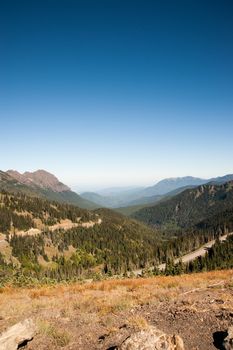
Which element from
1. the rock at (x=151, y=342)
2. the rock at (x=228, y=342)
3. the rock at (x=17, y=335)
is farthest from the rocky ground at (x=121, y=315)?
the rock at (x=151, y=342)

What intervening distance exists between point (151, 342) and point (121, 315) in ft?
22.9

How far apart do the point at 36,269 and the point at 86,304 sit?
610ft

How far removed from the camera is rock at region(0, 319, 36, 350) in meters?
13.0

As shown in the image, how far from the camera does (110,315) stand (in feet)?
59.2

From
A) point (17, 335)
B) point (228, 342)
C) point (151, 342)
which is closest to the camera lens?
point (151, 342)

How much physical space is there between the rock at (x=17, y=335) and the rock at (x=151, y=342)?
5195 millimetres

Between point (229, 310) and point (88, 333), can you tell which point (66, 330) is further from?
point (229, 310)

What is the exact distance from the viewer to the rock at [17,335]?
42.7ft

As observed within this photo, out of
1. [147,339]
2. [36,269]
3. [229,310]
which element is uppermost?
[147,339]

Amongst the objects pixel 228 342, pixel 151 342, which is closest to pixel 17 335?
Result: pixel 151 342

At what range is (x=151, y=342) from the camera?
11320mm

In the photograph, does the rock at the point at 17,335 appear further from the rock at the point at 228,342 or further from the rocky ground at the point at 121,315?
the rock at the point at 228,342

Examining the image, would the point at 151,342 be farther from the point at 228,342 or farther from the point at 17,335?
the point at 17,335

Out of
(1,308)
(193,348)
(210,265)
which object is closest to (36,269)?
(210,265)
